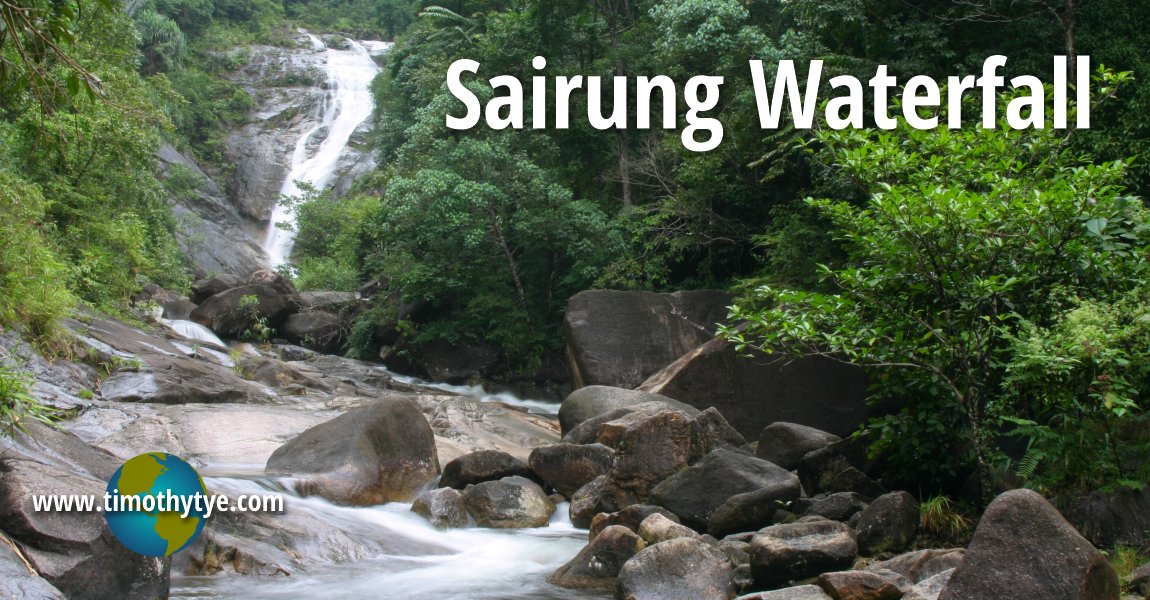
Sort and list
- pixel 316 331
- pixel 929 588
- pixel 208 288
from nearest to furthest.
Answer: pixel 929 588 → pixel 316 331 → pixel 208 288

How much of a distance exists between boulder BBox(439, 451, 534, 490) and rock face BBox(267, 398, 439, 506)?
1.31ft

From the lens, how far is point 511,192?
19969mm

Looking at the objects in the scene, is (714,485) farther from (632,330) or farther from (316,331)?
(316,331)

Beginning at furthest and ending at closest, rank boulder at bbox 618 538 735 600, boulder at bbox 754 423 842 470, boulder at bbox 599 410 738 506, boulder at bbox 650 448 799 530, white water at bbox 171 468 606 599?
boulder at bbox 754 423 842 470 < boulder at bbox 599 410 738 506 < boulder at bbox 650 448 799 530 < white water at bbox 171 468 606 599 < boulder at bbox 618 538 735 600

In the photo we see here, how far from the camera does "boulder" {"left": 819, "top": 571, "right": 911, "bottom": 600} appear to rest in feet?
18.4

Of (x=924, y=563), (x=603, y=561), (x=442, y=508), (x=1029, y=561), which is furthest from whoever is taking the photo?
(x=442, y=508)

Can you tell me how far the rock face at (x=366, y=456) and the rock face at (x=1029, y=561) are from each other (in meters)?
6.55

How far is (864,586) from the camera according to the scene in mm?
5660

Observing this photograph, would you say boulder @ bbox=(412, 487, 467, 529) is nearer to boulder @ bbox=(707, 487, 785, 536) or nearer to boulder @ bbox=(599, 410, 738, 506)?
boulder @ bbox=(599, 410, 738, 506)

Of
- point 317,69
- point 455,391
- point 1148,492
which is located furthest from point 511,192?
point 317,69

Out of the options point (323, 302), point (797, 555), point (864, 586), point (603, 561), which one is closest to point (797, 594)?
point (864, 586)

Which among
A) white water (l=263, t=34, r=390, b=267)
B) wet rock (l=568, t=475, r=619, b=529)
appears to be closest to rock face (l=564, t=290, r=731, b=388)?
wet rock (l=568, t=475, r=619, b=529)

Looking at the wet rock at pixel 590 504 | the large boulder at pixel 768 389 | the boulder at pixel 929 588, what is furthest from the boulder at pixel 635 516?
the large boulder at pixel 768 389

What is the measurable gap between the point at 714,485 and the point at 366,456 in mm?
3985
